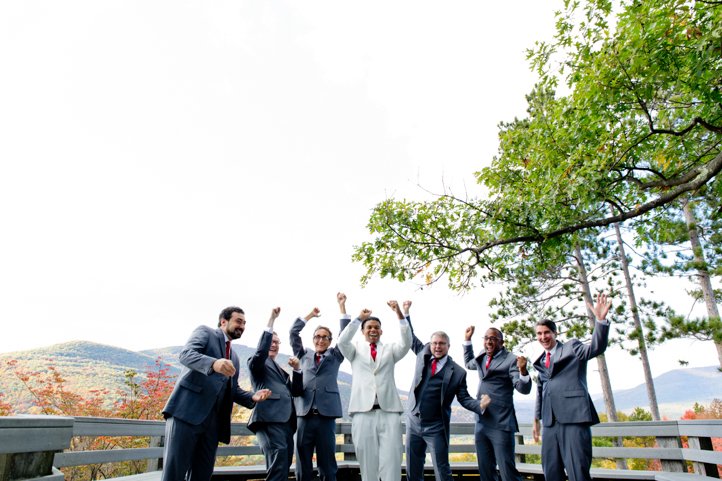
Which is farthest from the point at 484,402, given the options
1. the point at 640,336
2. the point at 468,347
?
the point at 640,336

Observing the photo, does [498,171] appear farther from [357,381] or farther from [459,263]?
[357,381]

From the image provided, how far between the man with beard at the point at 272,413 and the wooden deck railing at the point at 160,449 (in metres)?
1.27

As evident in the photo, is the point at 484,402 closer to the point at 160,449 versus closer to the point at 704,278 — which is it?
the point at 160,449

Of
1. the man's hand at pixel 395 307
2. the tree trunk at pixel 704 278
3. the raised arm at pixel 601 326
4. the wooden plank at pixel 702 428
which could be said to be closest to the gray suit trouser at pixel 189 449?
the man's hand at pixel 395 307

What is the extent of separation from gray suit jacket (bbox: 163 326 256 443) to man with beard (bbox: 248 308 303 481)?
0.79 m

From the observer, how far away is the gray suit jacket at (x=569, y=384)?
15.4ft

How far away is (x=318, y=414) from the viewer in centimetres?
557

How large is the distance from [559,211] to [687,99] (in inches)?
109

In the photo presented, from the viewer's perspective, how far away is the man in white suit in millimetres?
4656

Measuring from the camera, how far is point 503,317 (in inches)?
669

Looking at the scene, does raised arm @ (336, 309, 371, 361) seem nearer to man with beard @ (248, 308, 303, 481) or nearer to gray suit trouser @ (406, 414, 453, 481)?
man with beard @ (248, 308, 303, 481)

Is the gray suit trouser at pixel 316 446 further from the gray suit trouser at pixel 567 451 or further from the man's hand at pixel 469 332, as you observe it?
the gray suit trouser at pixel 567 451

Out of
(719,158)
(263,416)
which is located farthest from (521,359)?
(719,158)

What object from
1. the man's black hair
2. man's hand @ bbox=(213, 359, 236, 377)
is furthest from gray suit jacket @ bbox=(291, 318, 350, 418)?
man's hand @ bbox=(213, 359, 236, 377)
